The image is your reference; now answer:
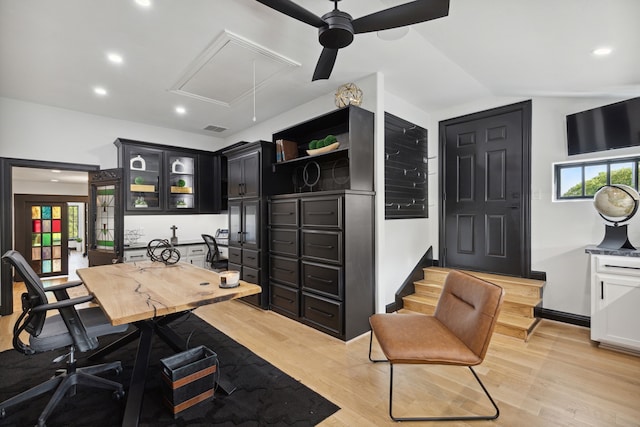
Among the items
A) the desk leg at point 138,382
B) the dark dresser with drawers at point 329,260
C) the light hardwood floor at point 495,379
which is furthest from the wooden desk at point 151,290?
the dark dresser with drawers at point 329,260

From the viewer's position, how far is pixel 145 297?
1808 mm

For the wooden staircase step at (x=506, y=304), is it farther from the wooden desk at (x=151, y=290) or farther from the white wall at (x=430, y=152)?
the wooden desk at (x=151, y=290)

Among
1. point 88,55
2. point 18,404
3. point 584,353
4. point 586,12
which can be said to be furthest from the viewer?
point 88,55

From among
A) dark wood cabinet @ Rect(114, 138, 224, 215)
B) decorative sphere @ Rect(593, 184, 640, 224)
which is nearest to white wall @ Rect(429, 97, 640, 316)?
decorative sphere @ Rect(593, 184, 640, 224)

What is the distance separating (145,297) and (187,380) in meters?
0.62

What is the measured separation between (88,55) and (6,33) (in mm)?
536

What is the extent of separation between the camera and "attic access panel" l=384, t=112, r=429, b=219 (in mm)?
3576

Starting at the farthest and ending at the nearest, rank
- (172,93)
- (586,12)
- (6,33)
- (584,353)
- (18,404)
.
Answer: (172,93) → (584,353) → (6,33) → (18,404) → (586,12)

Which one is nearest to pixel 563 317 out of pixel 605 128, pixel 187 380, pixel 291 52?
pixel 605 128

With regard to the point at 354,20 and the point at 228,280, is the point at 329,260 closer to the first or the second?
the point at 228,280

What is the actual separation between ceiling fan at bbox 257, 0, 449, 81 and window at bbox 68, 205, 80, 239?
34.8 feet

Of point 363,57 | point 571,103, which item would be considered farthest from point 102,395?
point 571,103

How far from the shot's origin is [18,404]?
1943 millimetres

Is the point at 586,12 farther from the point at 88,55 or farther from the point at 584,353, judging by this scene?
the point at 88,55
